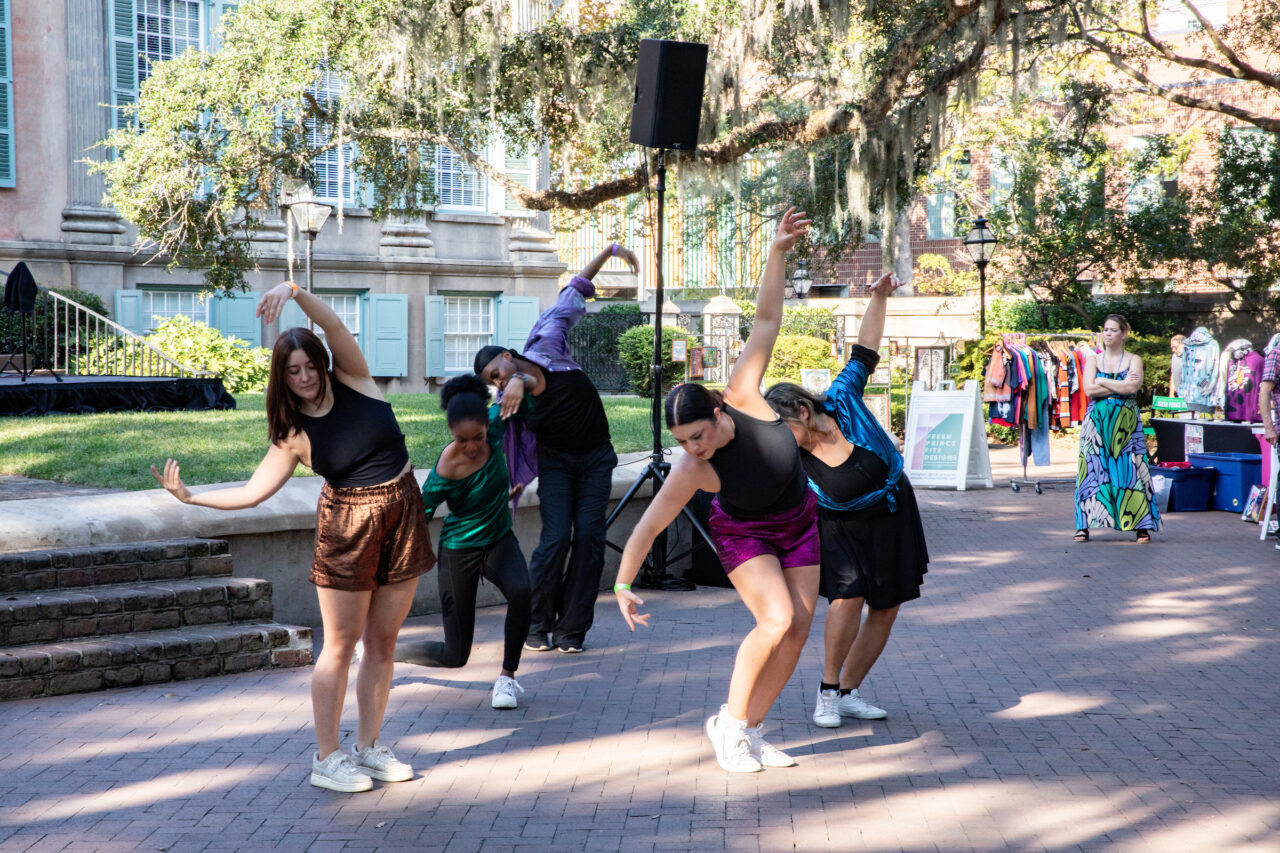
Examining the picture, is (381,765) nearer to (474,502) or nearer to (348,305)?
(474,502)

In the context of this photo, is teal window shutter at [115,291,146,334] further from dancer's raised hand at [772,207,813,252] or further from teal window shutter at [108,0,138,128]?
dancer's raised hand at [772,207,813,252]

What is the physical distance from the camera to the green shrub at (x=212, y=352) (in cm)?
1919

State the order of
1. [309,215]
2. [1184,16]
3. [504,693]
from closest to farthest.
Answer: [504,693] < [309,215] < [1184,16]

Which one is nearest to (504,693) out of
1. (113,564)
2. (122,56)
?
(113,564)

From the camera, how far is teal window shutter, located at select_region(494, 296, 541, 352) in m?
26.0

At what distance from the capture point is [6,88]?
19703 mm

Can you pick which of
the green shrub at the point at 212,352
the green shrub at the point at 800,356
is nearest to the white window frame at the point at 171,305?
the green shrub at the point at 212,352

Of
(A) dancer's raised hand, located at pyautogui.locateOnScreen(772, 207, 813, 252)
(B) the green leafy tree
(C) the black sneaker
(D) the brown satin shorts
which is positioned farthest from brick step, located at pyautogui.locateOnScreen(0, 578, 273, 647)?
(B) the green leafy tree

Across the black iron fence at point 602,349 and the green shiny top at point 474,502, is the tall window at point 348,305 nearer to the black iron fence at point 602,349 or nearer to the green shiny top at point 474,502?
the black iron fence at point 602,349

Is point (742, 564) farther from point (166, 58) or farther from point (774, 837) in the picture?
point (166, 58)

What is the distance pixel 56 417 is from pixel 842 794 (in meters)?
11.3

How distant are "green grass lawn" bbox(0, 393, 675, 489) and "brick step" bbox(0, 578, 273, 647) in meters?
1.90

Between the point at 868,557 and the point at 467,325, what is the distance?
20.9 meters

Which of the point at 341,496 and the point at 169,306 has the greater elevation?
the point at 169,306
